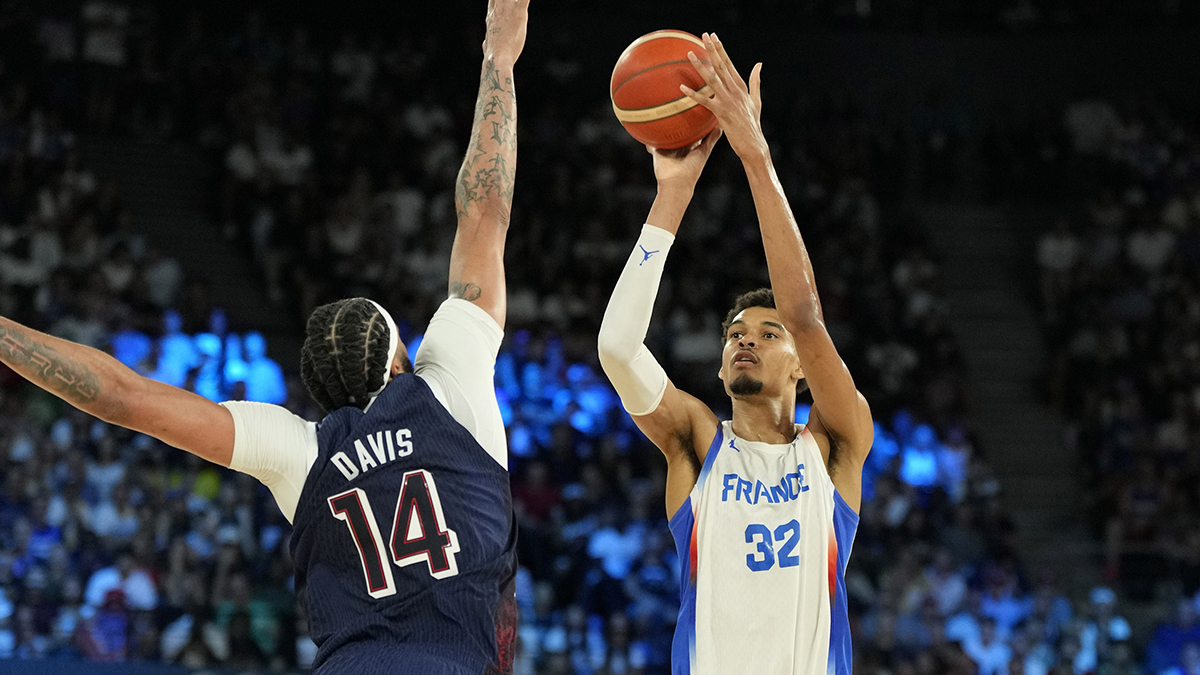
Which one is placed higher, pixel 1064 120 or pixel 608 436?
pixel 1064 120

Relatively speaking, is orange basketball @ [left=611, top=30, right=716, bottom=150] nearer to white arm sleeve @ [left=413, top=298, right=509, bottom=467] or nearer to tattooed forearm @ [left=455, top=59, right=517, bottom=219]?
tattooed forearm @ [left=455, top=59, right=517, bottom=219]

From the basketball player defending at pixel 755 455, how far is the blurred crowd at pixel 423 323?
574 centimetres

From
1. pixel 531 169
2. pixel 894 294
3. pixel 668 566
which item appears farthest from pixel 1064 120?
pixel 668 566

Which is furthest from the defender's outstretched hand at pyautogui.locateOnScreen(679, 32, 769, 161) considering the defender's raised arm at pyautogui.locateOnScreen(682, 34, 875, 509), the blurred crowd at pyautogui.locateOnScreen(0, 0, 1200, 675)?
the blurred crowd at pyautogui.locateOnScreen(0, 0, 1200, 675)

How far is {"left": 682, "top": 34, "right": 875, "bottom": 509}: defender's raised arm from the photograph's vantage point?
4.16 meters

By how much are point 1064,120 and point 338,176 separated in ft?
38.0

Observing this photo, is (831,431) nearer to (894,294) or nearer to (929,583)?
(929,583)

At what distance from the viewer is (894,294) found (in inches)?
639

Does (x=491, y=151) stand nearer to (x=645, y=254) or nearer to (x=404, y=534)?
(x=645, y=254)

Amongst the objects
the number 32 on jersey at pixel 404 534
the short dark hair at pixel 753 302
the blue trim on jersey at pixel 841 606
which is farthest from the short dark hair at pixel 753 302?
the number 32 on jersey at pixel 404 534

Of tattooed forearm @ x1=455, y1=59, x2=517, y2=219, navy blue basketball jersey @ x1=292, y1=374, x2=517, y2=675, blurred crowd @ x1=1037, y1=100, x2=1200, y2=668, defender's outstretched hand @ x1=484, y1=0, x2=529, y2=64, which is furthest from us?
blurred crowd @ x1=1037, y1=100, x2=1200, y2=668

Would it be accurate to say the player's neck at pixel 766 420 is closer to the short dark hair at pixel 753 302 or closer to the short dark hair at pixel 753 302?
the short dark hair at pixel 753 302

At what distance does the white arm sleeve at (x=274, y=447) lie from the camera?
10.9 feet

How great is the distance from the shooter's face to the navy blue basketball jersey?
1341 mm
